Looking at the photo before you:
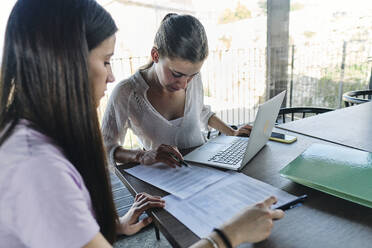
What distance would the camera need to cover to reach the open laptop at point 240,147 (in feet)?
3.27

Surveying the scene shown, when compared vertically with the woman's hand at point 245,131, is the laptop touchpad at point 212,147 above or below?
below

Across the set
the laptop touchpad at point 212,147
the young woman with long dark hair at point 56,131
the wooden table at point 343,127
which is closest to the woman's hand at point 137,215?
the young woman with long dark hair at point 56,131

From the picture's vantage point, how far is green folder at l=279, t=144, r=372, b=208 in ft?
2.48

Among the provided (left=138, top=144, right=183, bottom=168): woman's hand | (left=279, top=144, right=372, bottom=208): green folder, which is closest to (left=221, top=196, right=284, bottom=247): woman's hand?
(left=279, top=144, right=372, bottom=208): green folder

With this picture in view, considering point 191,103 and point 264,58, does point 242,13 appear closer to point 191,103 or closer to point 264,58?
point 264,58

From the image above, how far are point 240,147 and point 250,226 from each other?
0.61 meters

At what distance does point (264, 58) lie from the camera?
3791mm

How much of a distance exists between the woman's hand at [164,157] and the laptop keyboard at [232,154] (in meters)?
0.14

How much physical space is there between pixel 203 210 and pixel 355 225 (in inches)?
15.2

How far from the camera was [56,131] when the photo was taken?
0.57 metres

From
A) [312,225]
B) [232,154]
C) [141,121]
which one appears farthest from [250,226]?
[141,121]

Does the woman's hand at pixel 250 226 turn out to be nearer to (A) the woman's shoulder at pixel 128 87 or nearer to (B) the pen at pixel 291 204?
(B) the pen at pixel 291 204

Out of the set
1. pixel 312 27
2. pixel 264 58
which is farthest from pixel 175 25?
pixel 312 27

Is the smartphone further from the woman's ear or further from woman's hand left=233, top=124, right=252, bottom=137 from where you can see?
the woman's ear
